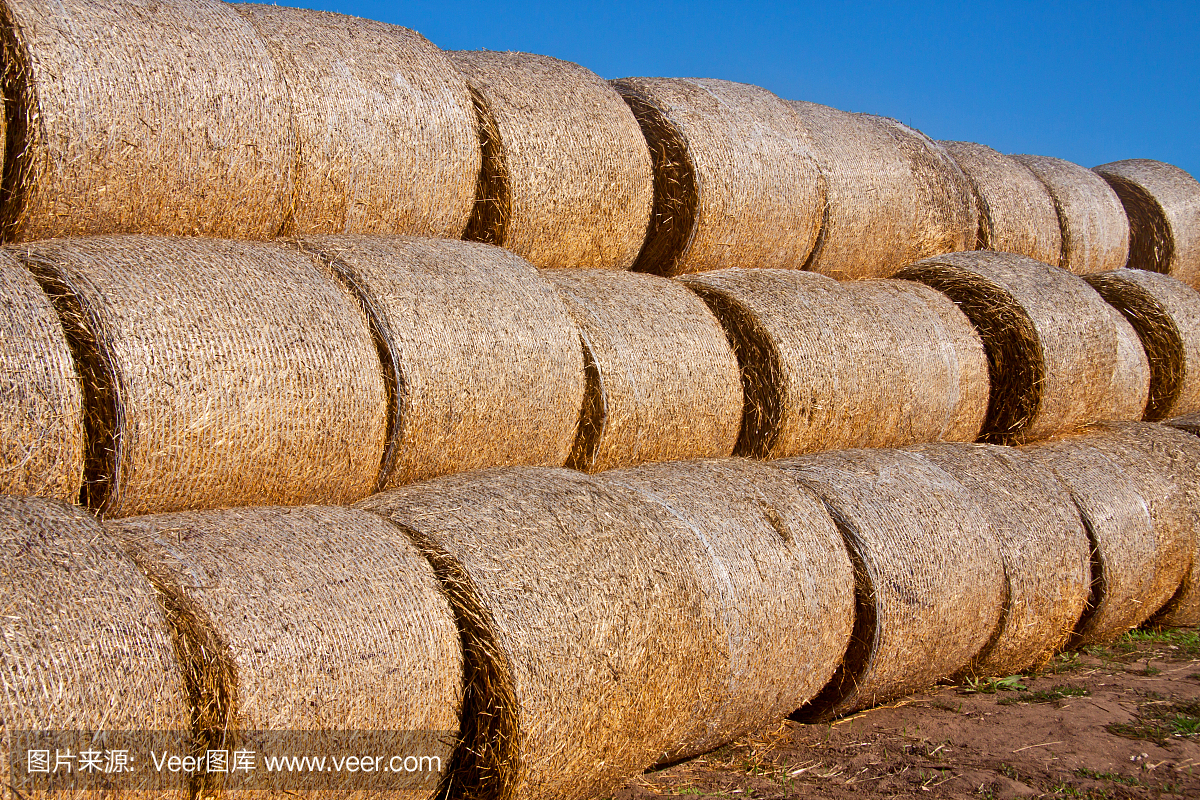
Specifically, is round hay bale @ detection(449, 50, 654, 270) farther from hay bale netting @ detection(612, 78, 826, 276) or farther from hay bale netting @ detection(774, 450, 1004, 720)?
hay bale netting @ detection(774, 450, 1004, 720)

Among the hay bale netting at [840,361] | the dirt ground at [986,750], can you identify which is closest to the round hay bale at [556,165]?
the hay bale netting at [840,361]

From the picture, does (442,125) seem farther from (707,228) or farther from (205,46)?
(707,228)

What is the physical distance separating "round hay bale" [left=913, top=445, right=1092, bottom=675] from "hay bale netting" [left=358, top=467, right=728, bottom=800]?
1.61 metres

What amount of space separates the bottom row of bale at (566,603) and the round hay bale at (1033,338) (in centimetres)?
43

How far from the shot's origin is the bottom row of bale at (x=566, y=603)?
88.8 inches

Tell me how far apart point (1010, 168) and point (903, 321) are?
2015 millimetres

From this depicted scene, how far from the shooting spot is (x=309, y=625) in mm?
2471

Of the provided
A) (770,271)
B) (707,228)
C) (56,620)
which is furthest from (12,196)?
(770,271)

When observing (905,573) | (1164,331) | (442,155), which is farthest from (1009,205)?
(442,155)

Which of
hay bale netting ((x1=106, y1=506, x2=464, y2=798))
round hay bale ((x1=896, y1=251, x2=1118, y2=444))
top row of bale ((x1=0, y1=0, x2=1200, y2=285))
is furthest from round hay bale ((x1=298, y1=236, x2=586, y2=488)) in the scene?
round hay bale ((x1=896, y1=251, x2=1118, y2=444))

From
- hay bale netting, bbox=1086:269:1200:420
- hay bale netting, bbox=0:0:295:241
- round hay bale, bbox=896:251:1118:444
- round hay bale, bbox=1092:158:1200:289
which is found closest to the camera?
hay bale netting, bbox=0:0:295:241

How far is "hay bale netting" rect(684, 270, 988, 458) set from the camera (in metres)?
4.32

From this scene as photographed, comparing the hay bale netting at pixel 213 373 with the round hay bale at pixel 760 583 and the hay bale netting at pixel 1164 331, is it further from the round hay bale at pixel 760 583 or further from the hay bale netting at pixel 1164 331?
the hay bale netting at pixel 1164 331

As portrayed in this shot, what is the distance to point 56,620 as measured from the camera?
2.11 metres
